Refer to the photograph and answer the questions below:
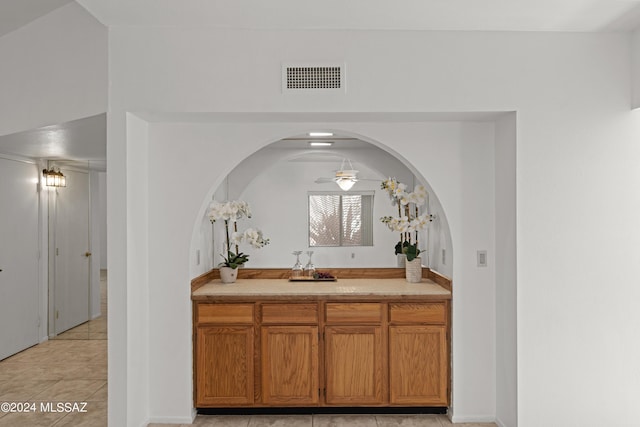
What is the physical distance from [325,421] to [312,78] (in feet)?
7.83

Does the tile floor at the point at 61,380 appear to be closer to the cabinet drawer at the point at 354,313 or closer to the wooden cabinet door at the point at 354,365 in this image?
the wooden cabinet door at the point at 354,365

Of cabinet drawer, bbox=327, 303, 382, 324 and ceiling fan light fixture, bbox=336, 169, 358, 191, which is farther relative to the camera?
ceiling fan light fixture, bbox=336, 169, 358, 191

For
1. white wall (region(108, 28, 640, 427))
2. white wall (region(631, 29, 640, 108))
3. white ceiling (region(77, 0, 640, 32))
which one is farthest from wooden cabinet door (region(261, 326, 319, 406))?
white wall (region(631, 29, 640, 108))

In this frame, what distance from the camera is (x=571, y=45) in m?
3.33

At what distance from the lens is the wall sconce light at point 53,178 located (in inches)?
233

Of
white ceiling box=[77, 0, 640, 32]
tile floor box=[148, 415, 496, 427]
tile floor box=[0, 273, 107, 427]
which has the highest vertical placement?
white ceiling box=[77, 0, 640, 32]

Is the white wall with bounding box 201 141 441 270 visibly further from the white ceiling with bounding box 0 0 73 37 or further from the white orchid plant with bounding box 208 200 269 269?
the white ceiling with bounding box 0 0 73 37

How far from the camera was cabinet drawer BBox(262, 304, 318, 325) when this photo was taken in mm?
3711

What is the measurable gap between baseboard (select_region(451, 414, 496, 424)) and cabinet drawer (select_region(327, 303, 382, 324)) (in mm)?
869

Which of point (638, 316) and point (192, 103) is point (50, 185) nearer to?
point (192, 103)

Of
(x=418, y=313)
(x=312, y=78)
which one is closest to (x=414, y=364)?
(x=418, y=313)

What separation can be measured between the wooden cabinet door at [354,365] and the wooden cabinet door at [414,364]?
0.29 feet

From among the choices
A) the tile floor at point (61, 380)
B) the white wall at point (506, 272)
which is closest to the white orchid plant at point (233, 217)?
the tile floor at point (61, 380)

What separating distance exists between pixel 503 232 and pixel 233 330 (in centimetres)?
203
